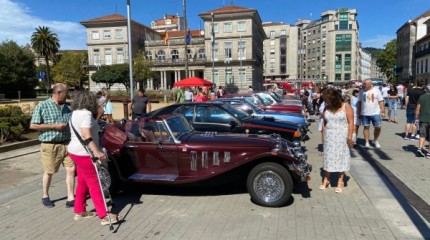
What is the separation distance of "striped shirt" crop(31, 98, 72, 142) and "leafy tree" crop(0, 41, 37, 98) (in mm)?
56612

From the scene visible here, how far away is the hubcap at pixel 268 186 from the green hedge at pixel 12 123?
8.47 meters

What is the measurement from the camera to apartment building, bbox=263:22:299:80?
120 metres

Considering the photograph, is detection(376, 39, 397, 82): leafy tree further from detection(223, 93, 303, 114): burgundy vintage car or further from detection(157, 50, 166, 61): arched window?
detection(223, 93, 303, 114): burgundy vintage car

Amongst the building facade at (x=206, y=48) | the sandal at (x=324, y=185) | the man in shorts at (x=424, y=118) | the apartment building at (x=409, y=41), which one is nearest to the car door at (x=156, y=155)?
the sandal at (x=324, y=185)

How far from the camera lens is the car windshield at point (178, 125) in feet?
19.6

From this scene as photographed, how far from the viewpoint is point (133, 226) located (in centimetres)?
480

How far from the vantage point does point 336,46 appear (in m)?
126

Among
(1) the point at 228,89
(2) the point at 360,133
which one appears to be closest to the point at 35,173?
(2) the point at 360,133

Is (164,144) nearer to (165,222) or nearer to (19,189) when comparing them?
(165,222)

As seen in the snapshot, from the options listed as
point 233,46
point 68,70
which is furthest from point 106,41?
point 233,46

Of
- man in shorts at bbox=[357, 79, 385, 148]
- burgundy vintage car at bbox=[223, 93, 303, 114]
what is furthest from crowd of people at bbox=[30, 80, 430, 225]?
burgundy vintage car at bbox=[223, 93, 303, 114]

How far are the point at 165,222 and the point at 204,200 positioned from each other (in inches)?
41.4

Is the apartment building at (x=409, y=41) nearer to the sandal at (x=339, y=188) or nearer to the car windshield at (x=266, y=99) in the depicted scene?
the car windshield at (x=266, y=99)

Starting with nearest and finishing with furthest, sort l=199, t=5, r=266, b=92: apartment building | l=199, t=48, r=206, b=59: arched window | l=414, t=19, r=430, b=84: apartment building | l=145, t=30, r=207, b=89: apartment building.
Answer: l=414, t=19, r=430, b=84: apartment building, l=199, t=5, r=266, b=92: apartment building, l=145, t=30, r=207, b=89: apartment building, l=199, t=48, r=206, b=59: arched window
